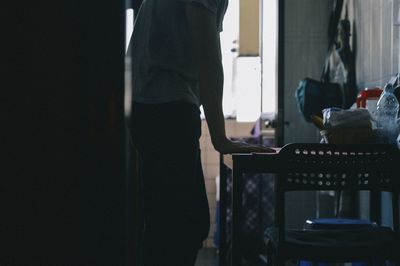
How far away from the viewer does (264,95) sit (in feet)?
15.5

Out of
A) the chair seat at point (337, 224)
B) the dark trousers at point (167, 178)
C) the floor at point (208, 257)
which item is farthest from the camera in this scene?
the floor at point (208, 257)

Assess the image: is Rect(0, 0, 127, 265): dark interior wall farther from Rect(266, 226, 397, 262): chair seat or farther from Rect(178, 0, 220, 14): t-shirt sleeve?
Rect(266, 226, 397, 262): chair seat

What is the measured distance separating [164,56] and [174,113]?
0.17m

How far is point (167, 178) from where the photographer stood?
1899mm

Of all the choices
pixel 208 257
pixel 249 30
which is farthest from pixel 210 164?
pixel 249 30

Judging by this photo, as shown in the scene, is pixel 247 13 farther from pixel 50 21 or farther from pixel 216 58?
pixel 50 21

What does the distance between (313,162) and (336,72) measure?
6.60 ft

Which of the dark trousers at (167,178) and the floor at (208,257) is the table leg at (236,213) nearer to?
the dark trousers at (167,178)

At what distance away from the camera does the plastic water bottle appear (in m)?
2.23

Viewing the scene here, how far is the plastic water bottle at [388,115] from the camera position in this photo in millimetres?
2227

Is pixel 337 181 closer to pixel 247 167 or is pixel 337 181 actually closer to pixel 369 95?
pixel 247 167

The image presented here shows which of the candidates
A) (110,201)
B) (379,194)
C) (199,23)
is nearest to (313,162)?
(199,23)

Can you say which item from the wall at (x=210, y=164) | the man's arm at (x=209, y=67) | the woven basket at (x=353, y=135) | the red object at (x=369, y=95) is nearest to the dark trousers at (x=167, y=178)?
the man's arm at (x=209, y=67)

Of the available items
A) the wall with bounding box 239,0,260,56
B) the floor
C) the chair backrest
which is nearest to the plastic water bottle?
the chair backrest
